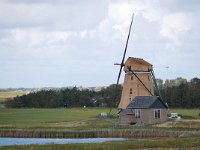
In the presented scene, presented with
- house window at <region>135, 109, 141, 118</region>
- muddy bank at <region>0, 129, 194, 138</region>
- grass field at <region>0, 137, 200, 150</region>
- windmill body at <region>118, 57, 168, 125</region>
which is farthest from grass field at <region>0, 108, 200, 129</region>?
grass field at <region>0, 137, 200, 150</region>

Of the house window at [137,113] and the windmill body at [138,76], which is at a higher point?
the windmill body at [138,76]

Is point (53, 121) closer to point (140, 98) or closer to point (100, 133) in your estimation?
point (140, 98)

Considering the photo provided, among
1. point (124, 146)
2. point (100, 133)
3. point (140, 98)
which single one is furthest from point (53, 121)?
point (124, 146)

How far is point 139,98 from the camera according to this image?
86.4m

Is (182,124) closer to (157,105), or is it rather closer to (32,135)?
(157,105)

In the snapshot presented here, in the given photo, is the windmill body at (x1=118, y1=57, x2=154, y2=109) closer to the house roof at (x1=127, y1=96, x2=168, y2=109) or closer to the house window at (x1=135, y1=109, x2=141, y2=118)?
the house roof at (x1=127, y1=96, x2=168, y2=109)

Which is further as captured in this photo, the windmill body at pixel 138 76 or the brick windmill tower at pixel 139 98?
the windmill body at pixel 138 76

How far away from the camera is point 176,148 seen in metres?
42.8

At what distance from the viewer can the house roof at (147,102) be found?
84438mm

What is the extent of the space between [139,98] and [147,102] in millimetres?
1855

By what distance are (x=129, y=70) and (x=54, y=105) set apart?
8025cm

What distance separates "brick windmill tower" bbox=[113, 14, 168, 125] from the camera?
277ft

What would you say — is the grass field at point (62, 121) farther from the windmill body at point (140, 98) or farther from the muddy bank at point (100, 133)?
the muddy bank at point (100, 133)

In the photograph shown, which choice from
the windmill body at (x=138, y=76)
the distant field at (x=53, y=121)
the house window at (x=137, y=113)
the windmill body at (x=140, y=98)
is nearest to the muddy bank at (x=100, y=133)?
the distant field at (x=53, y=121)
